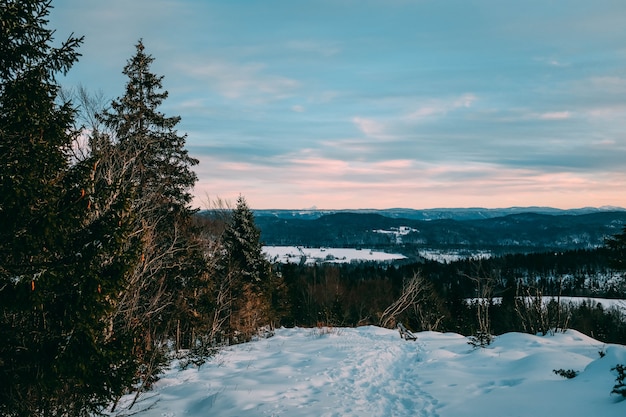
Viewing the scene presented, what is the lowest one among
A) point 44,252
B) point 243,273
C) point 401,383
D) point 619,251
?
point 401,383

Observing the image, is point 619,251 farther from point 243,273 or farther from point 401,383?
point 243,273

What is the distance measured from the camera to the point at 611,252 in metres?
9.10

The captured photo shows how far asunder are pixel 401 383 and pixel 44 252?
28.6ft

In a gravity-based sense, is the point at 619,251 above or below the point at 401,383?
above

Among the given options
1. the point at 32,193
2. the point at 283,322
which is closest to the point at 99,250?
the point at 32,193

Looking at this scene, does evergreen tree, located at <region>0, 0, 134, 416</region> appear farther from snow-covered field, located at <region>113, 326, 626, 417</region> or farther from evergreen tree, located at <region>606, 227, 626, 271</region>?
evergreen tree, located at <region>606, 227, 626, 271</region>

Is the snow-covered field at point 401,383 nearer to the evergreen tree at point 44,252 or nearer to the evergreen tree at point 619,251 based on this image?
the evergreen tree at point 619,251

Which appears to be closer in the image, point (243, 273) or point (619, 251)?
point (619, 251)

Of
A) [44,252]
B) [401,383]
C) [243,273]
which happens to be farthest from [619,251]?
[243,273]

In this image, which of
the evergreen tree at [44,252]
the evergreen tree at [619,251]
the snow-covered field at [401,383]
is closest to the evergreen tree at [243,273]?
the snow-covered field at [401,383]

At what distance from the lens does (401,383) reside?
9.88 meters

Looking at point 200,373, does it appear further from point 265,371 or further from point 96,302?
point 96,302

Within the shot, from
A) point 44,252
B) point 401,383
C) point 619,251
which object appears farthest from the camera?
point 401,383

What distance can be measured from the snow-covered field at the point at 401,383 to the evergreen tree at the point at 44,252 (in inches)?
120
